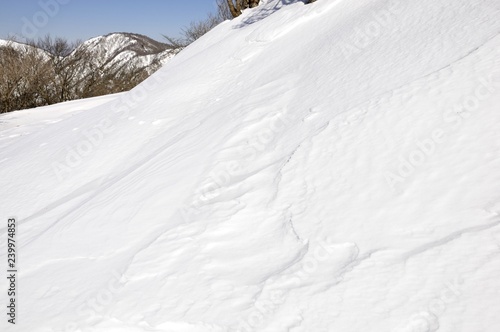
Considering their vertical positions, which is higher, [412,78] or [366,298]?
[412,78]

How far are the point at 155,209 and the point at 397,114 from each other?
188 cm

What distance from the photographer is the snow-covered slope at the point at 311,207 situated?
1557 mm

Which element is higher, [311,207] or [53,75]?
[53,75]

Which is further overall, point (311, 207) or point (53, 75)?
point (53, 75)

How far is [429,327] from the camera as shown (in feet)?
4.39

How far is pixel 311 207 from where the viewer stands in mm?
2098

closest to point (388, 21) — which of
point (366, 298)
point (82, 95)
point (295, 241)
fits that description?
point (295, 241)

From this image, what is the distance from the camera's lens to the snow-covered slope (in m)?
1.56

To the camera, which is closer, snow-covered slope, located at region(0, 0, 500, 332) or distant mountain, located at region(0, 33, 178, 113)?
snow-covered slope, located at region(0, 0, 500, 332)

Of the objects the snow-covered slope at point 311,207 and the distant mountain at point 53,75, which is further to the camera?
the distant mountain at point 53,75

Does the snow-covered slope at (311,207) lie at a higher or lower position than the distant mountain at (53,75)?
lower

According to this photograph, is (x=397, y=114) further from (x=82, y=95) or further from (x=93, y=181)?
(x=82, y=95)

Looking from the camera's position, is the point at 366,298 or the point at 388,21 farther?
the point at 388,21

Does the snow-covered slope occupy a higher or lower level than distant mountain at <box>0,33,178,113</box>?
lower
